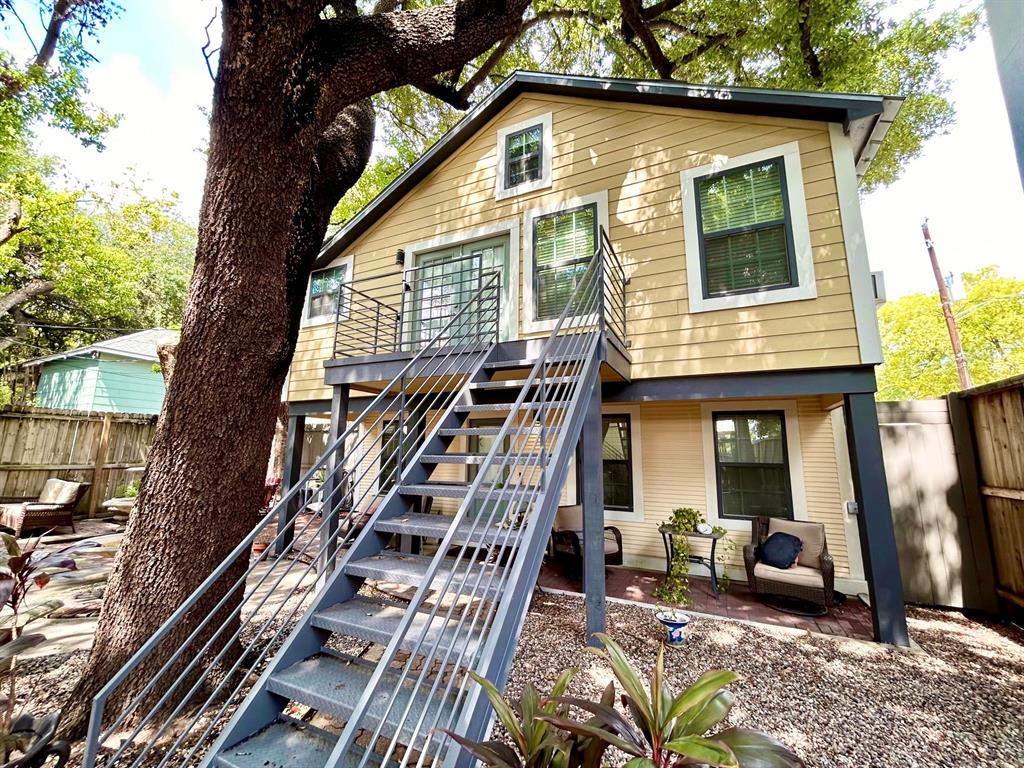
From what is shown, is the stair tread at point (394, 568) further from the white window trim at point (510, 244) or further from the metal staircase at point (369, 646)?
the white window trim at point (510, 244)

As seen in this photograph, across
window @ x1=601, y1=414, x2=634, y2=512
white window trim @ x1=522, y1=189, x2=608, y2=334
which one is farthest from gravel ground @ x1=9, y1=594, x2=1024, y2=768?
white window trim @ x1=522, y1=189, x2=608, y2=334

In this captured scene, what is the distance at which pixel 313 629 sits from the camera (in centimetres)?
238

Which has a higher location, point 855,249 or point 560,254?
point 560,254

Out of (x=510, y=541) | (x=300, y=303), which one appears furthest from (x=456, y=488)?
(x=300, y=303)

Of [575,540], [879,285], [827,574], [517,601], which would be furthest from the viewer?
[575,540]

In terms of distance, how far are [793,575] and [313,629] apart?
4.77 meters

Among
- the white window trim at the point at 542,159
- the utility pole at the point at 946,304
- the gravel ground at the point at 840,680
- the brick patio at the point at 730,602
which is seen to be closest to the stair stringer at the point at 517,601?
the gravel ground at the point at 840,680

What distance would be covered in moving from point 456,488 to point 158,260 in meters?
24.2

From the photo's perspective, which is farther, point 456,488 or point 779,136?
point 779,136

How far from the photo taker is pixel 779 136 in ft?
15.5

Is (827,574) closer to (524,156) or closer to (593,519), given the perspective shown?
(593,519)

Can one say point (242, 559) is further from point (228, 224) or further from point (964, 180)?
point (964, 180)

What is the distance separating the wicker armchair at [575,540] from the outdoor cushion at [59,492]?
26.1 feet

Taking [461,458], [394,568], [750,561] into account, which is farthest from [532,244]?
[750,561]
